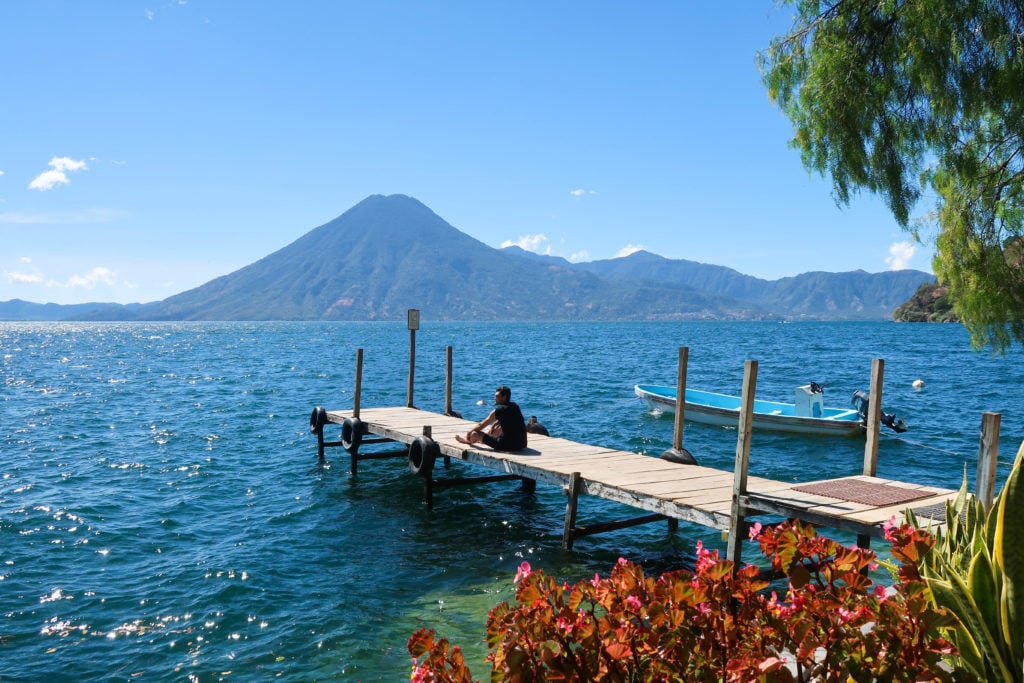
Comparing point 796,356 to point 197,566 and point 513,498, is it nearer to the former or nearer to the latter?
point 513,498

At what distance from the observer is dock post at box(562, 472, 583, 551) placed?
464 inches

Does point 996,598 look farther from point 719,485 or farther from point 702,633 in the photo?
point 719,485

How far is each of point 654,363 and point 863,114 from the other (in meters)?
57.1

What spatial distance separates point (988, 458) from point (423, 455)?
10026 mm

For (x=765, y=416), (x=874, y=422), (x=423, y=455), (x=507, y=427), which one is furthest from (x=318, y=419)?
(x=765, y=416)

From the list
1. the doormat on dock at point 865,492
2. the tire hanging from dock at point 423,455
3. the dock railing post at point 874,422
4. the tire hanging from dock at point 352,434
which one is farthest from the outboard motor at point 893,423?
the tire hanging from dock at point 352,434

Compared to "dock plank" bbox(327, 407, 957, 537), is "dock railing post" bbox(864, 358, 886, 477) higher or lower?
higher

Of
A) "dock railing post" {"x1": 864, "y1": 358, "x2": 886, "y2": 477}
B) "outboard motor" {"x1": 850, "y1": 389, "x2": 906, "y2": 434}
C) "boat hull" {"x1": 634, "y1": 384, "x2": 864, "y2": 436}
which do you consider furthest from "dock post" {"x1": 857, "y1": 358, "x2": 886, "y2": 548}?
"outboard motor" {"x1": 850, "y1": 389, "x2": 906, "y2": 434}

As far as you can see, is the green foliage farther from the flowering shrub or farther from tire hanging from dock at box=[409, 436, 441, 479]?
tire hanging from dock at box=[409, 436, 441, 479]

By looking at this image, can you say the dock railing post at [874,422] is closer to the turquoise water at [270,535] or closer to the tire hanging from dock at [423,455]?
the turquoise water at [270,535]

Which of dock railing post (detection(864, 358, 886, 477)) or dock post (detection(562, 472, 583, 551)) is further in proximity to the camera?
dock post (detection(562, 472, 583, 551))

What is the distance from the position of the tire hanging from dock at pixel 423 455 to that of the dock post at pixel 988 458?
9701 mm

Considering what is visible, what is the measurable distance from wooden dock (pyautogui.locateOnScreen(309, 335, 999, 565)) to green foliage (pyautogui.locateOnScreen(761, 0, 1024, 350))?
2044 millimetres

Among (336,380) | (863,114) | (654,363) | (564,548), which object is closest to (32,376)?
(336,380)
